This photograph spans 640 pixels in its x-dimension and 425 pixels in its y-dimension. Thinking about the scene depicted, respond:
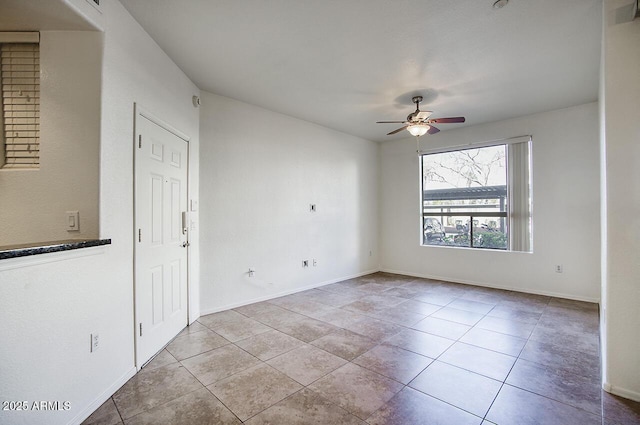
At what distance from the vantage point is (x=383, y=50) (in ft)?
9.12

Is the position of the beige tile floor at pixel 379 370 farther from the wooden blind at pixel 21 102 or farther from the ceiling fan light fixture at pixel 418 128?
the ceiling fan light fixture at pixel 418 128

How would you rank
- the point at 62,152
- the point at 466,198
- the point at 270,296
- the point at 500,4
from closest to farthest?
1. the point at 62,152
2. the point at 500,4
3. the point at 270,296
4. the point at 466,198

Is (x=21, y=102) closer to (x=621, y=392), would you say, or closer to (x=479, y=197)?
(x=621, y=392)

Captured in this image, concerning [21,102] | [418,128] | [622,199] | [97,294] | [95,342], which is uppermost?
[418,128]

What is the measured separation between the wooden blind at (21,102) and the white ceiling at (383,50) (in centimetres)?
83

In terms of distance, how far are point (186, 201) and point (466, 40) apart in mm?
3308

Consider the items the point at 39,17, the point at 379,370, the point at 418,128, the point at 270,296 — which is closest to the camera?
the point at 39,17

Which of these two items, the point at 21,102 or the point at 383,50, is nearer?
the point at 21,102

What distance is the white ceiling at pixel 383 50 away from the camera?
223 cm

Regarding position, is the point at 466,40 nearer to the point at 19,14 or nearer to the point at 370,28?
the point at 370,28

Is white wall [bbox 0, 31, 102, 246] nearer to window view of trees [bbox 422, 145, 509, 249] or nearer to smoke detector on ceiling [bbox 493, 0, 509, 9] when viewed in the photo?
smoke detector on ceiling [bbox 493, 0, 509, 9]

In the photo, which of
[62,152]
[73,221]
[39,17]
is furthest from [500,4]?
[73,221]

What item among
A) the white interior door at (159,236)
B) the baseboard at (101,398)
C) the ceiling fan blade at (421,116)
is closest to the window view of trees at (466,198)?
Answer: the ceiling fan blade at (421,116)

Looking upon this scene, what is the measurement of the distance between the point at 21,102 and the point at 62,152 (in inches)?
20.0
